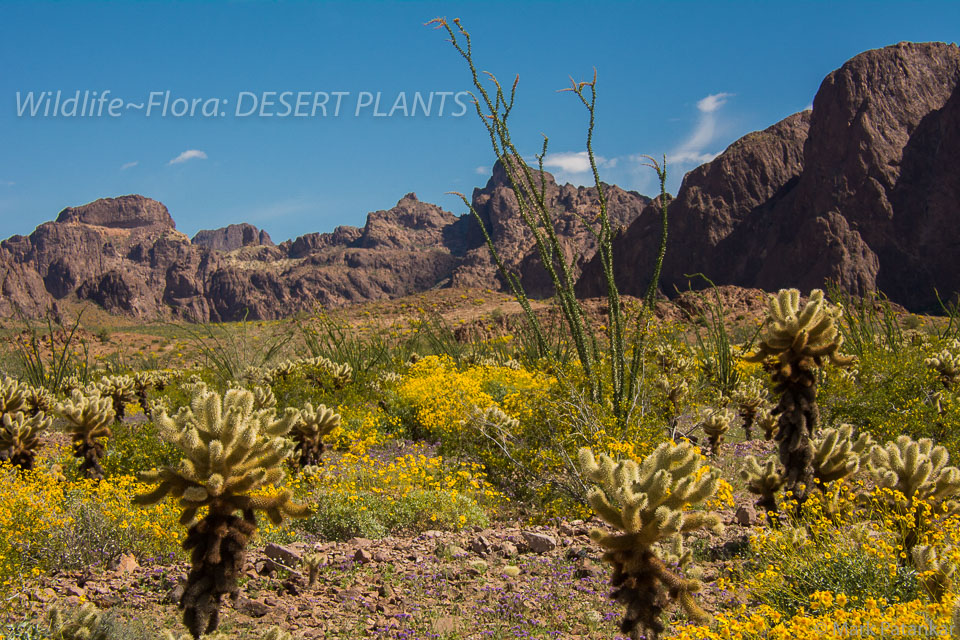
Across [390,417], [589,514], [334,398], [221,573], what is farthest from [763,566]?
[334,398]

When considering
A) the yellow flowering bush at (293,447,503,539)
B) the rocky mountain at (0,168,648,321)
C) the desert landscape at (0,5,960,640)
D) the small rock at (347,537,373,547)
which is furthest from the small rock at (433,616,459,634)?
the rocky mountain at (0,168,648,321)

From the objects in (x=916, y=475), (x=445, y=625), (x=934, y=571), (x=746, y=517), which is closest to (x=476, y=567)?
(x=445, y=625)

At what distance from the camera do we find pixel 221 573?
3150 mm

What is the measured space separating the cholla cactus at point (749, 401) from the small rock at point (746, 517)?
13.7 feet

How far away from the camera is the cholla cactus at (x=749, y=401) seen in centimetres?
1011

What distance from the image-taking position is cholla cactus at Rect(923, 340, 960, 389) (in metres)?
8.86

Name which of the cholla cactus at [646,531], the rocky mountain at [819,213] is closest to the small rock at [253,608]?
the cholla cactus at [646,531]

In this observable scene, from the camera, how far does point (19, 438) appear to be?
7691mm

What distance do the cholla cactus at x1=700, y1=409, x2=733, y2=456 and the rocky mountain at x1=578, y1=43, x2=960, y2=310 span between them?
6380 cm

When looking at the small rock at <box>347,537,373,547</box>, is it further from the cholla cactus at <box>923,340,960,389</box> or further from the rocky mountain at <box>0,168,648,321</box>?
the rocky mountain at <box>0,168,648,321</box>

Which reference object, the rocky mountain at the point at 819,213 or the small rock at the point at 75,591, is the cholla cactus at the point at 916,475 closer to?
the small rock at the point at 75,591

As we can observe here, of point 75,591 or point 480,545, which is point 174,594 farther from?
point 480,545

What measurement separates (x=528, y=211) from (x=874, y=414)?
5.11 metres

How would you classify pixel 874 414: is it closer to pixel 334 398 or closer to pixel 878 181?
pixel 334 398
